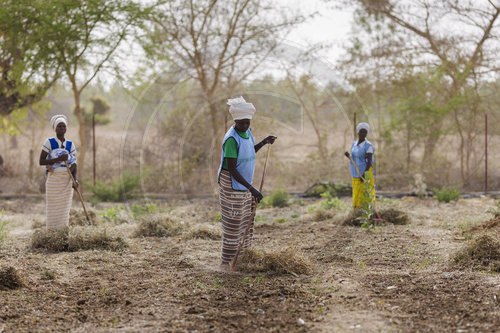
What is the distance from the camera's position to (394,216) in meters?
7.90

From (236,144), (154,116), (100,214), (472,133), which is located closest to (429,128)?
(472,133)

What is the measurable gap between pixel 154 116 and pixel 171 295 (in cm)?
1003

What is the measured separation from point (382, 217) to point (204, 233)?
105 inches

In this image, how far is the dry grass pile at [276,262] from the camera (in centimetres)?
510

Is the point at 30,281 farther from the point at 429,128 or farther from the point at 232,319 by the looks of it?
the point at 429,128

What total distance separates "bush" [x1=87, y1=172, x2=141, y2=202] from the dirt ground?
4219 millimetres

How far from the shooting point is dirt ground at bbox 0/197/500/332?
379 centimetres

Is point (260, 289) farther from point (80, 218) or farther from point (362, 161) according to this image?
point (80, 218)

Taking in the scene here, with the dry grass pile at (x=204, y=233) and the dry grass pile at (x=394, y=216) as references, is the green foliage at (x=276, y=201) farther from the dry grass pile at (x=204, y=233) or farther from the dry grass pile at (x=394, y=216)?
the dry grass pile at (x=204, y=233)

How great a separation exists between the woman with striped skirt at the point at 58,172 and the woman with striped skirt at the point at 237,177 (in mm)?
2562

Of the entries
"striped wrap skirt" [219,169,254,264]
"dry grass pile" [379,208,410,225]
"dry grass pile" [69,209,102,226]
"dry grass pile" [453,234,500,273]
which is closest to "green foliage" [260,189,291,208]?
"dry grass pile" [379,208,410,225]

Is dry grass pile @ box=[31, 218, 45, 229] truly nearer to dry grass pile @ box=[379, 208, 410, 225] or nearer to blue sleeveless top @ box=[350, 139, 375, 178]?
blue sleeveless top @ box=[350, 139, 375, 178]

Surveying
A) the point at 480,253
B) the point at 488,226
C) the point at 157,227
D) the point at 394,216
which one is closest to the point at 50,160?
the point at 157,227

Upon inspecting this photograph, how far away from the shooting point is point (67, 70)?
11.4m
